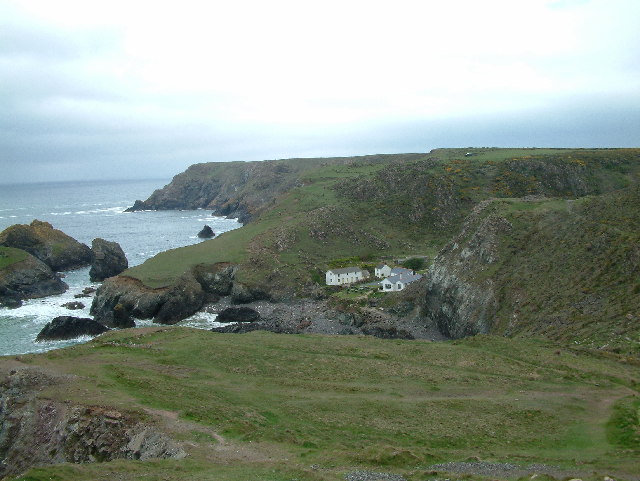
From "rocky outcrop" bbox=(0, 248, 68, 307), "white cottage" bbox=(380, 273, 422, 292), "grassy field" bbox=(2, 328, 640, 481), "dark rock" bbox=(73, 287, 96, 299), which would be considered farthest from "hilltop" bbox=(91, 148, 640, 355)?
"rocky outcrop" bbox=(0, 248, 68, 307)

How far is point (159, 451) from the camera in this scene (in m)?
21.5

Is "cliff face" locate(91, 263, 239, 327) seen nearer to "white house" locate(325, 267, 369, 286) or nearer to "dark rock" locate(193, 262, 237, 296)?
"dark rock" locate(193, 262, 237, 296)

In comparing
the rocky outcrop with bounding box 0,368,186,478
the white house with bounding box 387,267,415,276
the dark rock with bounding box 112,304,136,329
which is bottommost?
the dark rock with bounding box 112,304,136,329

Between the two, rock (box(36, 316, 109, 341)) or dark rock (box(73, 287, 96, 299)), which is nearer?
rock (box(36, 316, 109, 341))

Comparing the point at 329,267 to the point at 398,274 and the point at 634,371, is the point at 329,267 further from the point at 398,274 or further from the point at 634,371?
the point at 634,371

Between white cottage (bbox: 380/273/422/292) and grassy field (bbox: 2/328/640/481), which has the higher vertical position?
grassy field (bbox: 2/328/640/481)

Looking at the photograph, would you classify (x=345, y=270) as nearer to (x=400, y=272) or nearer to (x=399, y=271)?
(x=399, y=271)

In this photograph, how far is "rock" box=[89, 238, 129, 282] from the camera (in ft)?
283

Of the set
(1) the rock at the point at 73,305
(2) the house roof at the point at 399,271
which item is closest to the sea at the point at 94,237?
(1) the rock at the point at 73,305

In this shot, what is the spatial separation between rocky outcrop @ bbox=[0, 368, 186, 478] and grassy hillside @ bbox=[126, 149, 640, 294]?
43.8m

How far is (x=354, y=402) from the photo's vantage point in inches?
1097

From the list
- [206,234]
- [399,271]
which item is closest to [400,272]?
[399,271]

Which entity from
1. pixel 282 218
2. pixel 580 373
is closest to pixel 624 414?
pixel 580 373

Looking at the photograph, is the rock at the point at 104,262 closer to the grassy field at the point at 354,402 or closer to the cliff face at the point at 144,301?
the cliff face at the point at 144,301
